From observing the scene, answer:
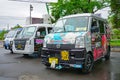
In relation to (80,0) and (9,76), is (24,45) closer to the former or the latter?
(9,76)

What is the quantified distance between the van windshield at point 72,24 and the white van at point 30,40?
138 inches

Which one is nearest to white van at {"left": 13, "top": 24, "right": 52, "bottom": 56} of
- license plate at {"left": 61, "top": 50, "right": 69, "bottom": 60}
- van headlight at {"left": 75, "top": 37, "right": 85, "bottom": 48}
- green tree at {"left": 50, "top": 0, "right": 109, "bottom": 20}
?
license plate at {"left": 61, "top": 50, "right": 69, "bottom": 60}

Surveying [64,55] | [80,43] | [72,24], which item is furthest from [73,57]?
[72,24]

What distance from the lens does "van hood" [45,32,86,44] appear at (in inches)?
306

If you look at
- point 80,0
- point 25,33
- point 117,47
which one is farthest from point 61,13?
point 25,33

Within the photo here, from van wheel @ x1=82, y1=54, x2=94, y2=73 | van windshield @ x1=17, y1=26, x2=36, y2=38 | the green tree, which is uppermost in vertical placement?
the green tree

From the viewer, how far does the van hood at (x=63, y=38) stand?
25.5ft

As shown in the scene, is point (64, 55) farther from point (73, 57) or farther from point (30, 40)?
point (30, 40)

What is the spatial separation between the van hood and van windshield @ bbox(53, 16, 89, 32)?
1.52 ft

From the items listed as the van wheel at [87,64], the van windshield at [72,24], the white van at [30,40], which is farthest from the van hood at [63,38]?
the white van at [30,40]

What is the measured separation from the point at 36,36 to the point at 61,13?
1390 cm

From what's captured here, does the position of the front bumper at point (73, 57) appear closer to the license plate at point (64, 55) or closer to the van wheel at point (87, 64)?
the license plate at point (64, 55)

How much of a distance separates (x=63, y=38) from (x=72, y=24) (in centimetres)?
105

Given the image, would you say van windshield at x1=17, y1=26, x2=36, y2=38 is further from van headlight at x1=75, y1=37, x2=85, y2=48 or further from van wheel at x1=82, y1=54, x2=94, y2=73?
van headlight at x1=75, y1=37, x2=85, y2=48
